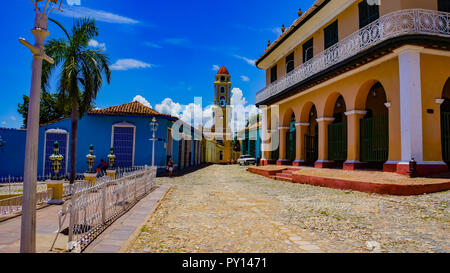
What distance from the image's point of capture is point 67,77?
40.4ft

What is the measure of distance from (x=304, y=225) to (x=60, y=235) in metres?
3.99

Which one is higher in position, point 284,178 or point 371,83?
point 371,83

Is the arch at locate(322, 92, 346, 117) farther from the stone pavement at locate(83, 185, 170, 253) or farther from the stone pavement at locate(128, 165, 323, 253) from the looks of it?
the stone pavement at locate(83, 185, 170, 253)

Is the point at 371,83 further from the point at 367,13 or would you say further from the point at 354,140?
the point at 367,13

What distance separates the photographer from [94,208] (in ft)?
15.3

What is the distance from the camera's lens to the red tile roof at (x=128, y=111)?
1867cm

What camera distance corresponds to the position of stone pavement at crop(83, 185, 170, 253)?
12.4 feet

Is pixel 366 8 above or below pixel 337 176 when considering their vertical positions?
above

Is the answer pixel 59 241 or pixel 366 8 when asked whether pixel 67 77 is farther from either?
pixel 366 8

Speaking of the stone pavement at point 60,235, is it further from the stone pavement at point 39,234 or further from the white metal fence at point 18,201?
the white metal fence at point 18,201

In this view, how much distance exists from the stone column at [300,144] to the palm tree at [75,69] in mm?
10692

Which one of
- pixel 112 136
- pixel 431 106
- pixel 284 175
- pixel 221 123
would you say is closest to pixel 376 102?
pixel 431 106

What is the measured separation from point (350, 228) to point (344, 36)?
10.6 metres
